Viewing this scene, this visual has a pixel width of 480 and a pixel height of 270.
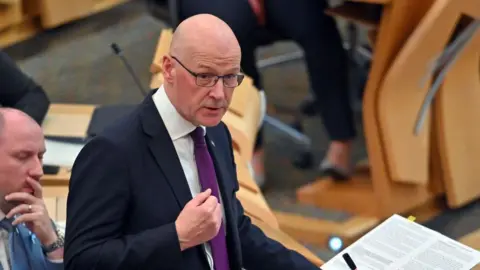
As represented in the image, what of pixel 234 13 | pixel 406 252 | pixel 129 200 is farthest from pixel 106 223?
pixel 234 13

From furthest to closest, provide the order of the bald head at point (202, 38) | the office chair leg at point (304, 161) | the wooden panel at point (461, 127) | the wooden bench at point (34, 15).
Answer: the wooden bench at point (34, 15)
the office chair leg at point (304, 161)
the wooden panel at point (461, 127)
the bald head at point (202, 38)

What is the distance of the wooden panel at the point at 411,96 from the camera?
193 centimetres

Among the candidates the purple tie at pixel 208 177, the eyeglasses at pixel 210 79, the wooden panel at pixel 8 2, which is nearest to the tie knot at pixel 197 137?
the purple tie at pixel 208 177

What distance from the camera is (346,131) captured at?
2.35m

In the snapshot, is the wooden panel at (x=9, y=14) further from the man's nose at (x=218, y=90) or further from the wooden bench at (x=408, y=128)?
the man's nose at (x=218, y=90)

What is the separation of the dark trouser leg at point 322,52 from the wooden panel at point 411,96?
239 mm

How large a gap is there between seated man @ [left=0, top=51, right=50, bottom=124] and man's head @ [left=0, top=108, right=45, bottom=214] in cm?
75

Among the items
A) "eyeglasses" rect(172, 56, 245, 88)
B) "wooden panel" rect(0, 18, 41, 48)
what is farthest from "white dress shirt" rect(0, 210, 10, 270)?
"wooden panel" rect(0, 18, 41, 48)

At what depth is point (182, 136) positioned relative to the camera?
3.75 feet

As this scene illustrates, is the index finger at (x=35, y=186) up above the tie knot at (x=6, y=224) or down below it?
above

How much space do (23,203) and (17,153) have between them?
3.4 inches

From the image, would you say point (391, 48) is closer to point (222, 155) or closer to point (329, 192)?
point (329, 192)

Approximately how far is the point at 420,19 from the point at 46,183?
1064 mm

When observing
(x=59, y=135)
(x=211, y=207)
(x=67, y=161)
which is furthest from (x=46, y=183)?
(x=211, y=207)
